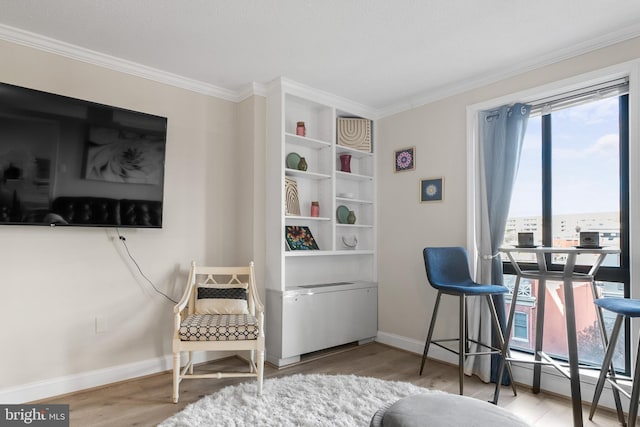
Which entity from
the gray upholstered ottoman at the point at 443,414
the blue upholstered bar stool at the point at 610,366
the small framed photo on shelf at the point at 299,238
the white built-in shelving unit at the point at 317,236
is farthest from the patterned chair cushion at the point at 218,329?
the blue upholstered bar stool at the point at 610,366

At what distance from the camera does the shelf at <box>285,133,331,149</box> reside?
347 cm

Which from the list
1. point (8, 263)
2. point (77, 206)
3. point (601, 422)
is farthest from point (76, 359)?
point (601, 422)

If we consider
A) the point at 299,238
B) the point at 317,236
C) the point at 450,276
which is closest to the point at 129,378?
the point at 299,238

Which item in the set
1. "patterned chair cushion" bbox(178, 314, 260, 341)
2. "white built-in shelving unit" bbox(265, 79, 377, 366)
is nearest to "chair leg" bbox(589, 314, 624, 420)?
"white built-in shelving unit" bbox(265, 79, 377, 366)

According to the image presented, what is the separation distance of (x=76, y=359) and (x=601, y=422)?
3404 mm

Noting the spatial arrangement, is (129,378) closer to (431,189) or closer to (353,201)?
(353,201)

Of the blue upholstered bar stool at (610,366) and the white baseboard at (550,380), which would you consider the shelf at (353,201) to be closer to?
the white baseboard at (550,380)

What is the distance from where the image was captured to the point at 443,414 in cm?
143

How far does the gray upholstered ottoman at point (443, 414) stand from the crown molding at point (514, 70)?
2.46 meters

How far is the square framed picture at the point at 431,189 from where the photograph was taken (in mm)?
3471

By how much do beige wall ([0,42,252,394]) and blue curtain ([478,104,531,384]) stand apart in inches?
76.2

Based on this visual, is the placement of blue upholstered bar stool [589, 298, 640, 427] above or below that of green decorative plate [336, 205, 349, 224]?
below

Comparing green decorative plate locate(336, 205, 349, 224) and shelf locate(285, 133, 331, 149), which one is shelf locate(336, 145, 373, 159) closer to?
shelf locate(285, 133, 331, 149)

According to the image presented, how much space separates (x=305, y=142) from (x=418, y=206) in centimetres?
122
